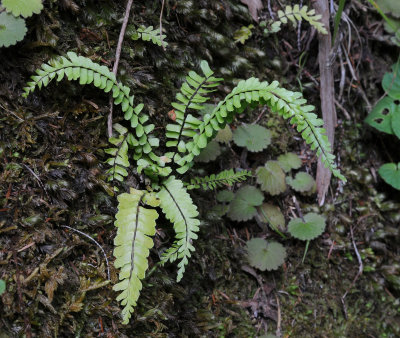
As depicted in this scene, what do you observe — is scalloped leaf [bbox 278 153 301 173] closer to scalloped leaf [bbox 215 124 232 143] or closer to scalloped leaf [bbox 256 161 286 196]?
scalloped leaf [bbox 256 161 286 196]

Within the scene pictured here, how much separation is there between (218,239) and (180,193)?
0.69 m

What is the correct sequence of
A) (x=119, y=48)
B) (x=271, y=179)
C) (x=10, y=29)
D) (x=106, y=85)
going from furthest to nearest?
(x=271, y=179), (x=119, y=48), (x=106, y=85), (x=10, y=29)

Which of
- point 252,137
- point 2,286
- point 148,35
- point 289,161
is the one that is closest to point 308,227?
point 289,161

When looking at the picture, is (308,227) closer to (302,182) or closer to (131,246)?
(302,182)

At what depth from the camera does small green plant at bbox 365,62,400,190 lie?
3098mm

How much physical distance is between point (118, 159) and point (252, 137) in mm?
1083

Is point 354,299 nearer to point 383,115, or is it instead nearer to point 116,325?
point 383,115

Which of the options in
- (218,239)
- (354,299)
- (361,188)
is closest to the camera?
(218,239)

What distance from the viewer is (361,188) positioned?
3246mm

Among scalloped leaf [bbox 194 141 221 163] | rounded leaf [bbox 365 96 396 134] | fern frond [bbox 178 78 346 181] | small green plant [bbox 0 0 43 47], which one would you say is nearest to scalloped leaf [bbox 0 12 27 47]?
small green plant [bbox 0 0 43 47]

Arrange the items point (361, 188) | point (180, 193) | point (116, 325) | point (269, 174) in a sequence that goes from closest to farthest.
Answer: point (116, 325), point (180, 193), point (269, 174), point (361, 188)

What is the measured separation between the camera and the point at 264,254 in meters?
2.64

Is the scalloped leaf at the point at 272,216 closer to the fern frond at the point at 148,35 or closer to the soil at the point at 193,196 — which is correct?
the soil at the point at 193,196

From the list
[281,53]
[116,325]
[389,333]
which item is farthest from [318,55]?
[116,325]
